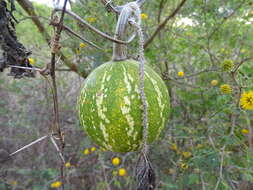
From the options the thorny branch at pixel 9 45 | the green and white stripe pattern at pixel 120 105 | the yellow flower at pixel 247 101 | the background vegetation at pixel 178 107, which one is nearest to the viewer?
the green and white stripe pattern at pixel 120 105

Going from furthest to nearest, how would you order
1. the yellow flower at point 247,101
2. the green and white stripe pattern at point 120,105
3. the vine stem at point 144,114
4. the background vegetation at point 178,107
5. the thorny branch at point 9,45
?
the background vegetation at point 178,107
the yellow flower at point 247,101
the thorny branch at point 9,45
the green and white stripe pattern at point 120,105
the vine stem at point 144,114

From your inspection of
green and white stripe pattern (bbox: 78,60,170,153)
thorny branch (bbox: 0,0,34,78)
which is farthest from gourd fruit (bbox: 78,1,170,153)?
thorny branch (bbox: 0,0,34,78)

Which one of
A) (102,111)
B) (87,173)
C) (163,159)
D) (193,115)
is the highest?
(102,111)

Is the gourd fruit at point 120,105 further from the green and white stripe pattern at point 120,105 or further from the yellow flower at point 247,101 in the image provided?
the yellow flower at point 247,101

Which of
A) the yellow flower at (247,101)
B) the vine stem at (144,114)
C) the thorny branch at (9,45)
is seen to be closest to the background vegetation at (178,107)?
the yellow flower at (247,101)

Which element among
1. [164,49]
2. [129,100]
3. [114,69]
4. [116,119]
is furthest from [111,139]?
[164,49]

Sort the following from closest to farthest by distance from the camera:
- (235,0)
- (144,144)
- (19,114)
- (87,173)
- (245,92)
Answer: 1. (144,144)
2. (245,92)
3. (235,0)
4. (87,173)
5. (19,114)

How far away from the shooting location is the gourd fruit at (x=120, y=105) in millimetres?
999

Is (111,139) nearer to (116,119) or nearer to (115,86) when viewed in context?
(116,119)

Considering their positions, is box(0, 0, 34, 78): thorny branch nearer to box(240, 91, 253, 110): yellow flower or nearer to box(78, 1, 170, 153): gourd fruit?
box(78, 1, 170, 153): gourd fruit

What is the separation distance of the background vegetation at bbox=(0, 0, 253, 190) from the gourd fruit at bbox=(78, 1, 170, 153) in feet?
1.46

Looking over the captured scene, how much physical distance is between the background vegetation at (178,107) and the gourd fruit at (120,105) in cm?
45

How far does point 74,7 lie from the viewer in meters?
1.97

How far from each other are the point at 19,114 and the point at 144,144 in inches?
101
